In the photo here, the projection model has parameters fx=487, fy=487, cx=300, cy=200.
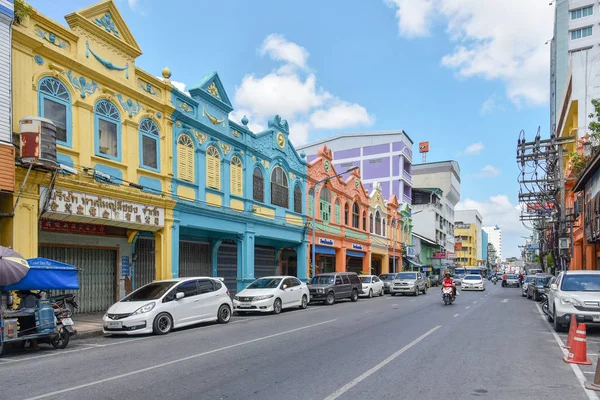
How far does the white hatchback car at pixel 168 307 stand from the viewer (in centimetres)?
1340

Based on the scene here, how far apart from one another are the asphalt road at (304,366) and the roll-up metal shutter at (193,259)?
9.10 metres

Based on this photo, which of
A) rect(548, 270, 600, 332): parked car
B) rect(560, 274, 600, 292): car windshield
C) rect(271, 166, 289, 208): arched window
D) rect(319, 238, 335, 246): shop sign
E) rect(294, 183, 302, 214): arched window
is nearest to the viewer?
rect(548, 270, 600, 332): parked car

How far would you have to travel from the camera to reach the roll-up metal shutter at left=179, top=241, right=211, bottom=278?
23.2m

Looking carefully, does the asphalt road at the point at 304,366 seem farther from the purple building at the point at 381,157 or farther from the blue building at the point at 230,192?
the purple building at the point at 381,157

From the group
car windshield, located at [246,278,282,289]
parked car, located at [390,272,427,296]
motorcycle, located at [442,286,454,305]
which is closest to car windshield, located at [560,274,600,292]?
motorcycle, located at [442,286,454,305]

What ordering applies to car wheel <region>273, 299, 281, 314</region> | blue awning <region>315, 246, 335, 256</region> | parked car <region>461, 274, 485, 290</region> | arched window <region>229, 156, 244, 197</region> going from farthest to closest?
parked car <region>461, 274, 485, 290</region> → blue awning <region>315, 246, 335, 256</region> → arched window <region>229, 156, 244, 197</region> → car wheel <region>273, 299, 281, 314</region>

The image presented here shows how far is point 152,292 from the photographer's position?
14.6 meters

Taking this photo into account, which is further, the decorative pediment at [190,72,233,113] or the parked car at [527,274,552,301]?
the parked car at [527,274,552,301]

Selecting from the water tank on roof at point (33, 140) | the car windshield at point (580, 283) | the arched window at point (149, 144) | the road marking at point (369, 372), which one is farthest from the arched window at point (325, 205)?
the road marking at point (369, 372)

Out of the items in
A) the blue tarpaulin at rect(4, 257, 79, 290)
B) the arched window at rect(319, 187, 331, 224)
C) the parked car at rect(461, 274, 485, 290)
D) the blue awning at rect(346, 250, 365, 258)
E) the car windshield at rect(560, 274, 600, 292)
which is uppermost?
the arched window at rect(319, 187, 331, 224)

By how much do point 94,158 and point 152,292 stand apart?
541 cm

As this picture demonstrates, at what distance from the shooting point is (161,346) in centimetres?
1142

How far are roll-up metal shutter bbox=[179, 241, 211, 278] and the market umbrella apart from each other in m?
12.0

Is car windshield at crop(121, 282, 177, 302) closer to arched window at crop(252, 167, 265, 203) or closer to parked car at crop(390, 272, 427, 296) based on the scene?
arched window at crop(252, 167, 265, 203)
